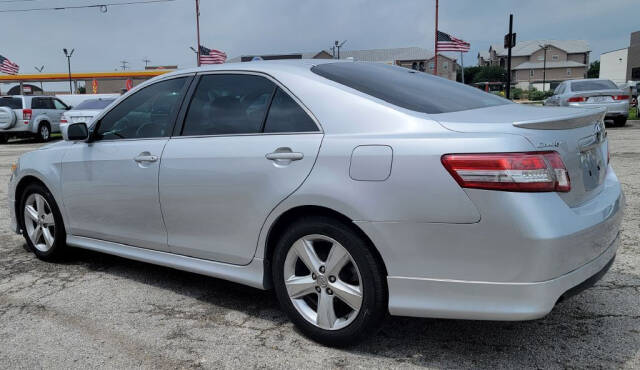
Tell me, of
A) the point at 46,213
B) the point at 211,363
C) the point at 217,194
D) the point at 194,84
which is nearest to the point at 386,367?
the point at 211,363

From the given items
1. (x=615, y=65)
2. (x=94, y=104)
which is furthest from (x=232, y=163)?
(x=615, y=65)

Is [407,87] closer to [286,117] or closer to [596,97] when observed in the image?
[286,117]

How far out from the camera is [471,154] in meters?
2.50

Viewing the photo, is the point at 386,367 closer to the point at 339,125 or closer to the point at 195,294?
the point at 339,125

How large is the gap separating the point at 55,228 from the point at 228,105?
205 centimetres

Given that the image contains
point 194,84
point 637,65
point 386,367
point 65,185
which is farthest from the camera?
point 637,65

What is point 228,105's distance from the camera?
355 cm

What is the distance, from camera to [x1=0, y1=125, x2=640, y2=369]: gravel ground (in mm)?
2893

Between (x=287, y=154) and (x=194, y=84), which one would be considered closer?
(x=287, y=154)

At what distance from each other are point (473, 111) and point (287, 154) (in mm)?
1001

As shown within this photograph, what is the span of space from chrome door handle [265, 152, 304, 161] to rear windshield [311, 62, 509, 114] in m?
0.48

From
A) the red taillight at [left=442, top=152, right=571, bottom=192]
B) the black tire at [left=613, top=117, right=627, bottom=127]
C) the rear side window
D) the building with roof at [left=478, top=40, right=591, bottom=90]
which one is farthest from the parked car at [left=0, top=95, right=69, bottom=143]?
the building with roof at [left=478, top=40, right=591, bottom=90]

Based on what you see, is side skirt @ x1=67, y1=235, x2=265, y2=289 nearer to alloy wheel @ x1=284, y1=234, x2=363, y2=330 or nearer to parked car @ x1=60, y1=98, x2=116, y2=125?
alloy wheel @ x1=284, y1=234, x2=363, y2=330

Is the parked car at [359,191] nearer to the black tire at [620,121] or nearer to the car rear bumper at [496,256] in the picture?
the car rear bumper at [496,256]
